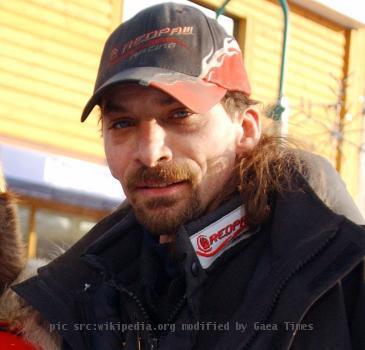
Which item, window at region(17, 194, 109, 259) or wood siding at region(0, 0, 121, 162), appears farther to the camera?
window at region(17, 194, 109, 259)

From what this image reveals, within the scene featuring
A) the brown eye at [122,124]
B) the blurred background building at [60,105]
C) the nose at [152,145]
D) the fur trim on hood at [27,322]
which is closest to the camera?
the nose at [152,145]

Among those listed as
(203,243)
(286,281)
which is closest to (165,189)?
(203,243)

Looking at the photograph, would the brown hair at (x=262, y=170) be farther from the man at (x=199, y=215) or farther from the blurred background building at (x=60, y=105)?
the blurred background building at (x=60, y=105)

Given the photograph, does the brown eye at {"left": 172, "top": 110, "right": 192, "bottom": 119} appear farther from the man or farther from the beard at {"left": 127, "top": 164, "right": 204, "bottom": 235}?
the beard at {"left": 127, "top": 164, "right": 204, "bottom": 235}

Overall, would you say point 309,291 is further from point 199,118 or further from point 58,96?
point 58,96

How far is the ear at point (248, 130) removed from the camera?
7.02 feet

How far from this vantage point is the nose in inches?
77.0

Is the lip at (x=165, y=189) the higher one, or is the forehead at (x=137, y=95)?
the forehead at (x=137, y=95)

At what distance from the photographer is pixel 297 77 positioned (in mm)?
8203

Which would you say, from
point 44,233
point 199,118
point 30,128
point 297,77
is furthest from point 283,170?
point 297,77

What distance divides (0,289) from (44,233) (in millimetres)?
4308

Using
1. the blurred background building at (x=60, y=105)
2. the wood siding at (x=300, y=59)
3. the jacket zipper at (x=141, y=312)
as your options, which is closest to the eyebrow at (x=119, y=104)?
the jacket zipper at (x=141, y=312)

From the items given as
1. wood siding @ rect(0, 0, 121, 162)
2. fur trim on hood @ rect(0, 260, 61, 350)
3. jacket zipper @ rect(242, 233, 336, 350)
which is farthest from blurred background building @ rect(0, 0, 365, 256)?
jacket zipper @ rect(242, 233, 336, 350)

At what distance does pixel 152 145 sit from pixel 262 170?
316mm
